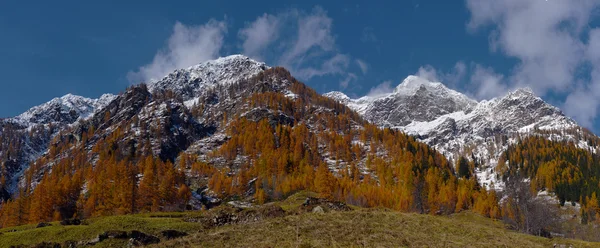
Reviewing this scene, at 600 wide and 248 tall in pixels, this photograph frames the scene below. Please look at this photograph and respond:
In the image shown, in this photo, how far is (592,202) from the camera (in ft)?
604

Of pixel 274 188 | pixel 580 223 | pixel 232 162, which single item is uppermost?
pixel 232 162

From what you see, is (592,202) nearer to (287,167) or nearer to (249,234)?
(287,167)

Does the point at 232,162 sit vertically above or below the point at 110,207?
above

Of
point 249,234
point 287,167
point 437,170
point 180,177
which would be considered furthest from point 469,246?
point 437,170

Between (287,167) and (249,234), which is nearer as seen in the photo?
(249,234)

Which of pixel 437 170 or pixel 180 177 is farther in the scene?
pixel 437 170

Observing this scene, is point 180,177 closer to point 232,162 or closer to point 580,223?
point 232,162

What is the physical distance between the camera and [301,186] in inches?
5881

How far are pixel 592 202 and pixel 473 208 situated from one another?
71.9 meters

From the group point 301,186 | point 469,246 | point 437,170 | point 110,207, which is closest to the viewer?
point 469,246

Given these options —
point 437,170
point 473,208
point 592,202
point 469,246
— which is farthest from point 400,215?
point 592,202

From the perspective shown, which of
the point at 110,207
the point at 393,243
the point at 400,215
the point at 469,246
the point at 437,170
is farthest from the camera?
the point at 437,170

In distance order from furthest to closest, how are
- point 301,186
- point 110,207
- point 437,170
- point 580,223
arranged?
1. point 437,170
2. point 580,223
3. point 301,186
4. point 110,207

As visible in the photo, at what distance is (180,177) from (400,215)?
128 metres
